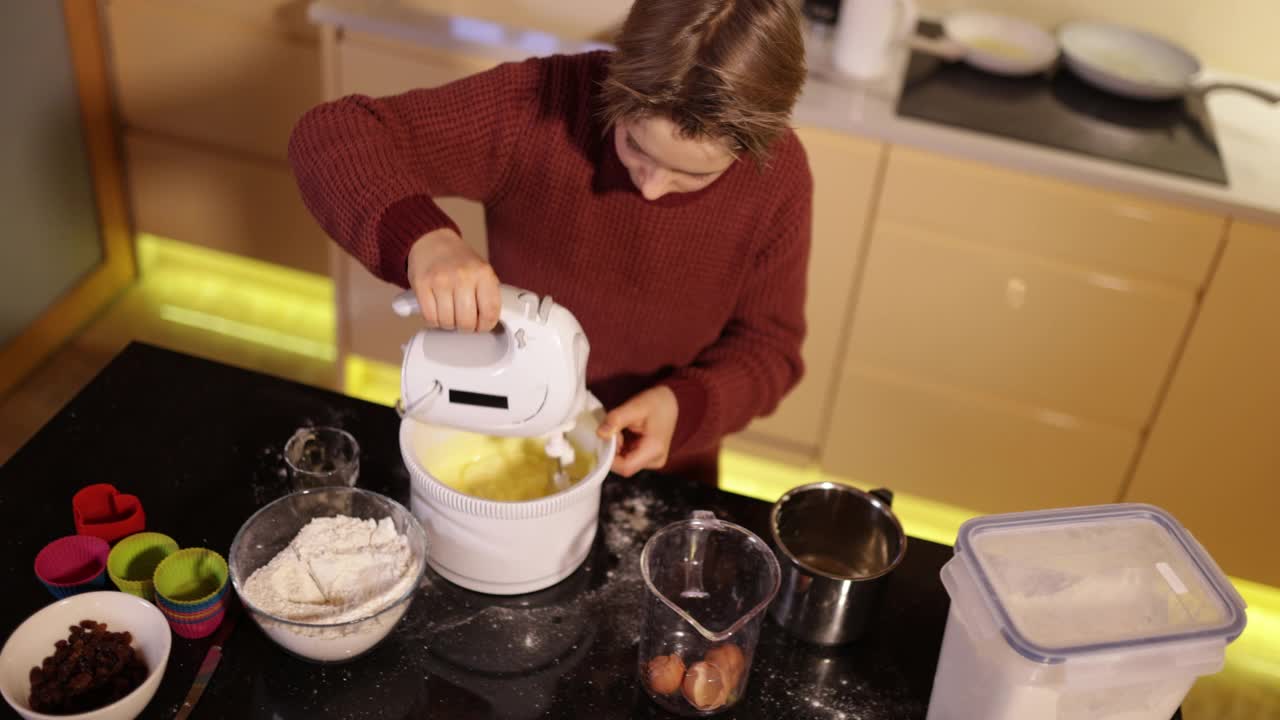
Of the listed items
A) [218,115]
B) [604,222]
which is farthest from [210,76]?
[604,222]

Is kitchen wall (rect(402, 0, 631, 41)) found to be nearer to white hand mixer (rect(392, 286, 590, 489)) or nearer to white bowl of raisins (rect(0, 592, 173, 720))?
white hand mixer (rect(392, 286, 590, 489))

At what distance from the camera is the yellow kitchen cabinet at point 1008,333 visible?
205cm

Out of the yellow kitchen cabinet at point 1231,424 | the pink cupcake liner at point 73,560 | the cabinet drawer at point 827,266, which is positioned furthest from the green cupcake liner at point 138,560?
the yellow kitchen cabinet at point 1231,424

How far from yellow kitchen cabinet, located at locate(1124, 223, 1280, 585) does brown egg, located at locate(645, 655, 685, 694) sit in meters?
1.49

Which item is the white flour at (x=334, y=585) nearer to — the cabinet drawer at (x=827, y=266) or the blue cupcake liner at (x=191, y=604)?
the blue cupcake liner at (x=191, y=604)

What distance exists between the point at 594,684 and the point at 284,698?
0.90 ft

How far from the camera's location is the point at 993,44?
235 cm

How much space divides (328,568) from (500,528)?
0.16 m

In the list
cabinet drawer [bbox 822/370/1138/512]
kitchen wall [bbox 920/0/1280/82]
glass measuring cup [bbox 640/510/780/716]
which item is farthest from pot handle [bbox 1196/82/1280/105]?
glass measuring cup [bbox 640/510/780/716]

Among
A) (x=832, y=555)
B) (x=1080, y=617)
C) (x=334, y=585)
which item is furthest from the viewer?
(x=832, y=555)

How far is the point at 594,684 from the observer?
1.04 meters

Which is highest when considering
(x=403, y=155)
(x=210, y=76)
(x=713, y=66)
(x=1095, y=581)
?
(x=713, y=66)

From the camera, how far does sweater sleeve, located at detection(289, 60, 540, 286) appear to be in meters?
1.14

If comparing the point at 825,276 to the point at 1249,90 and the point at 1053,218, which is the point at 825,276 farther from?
the point at 1249,90
